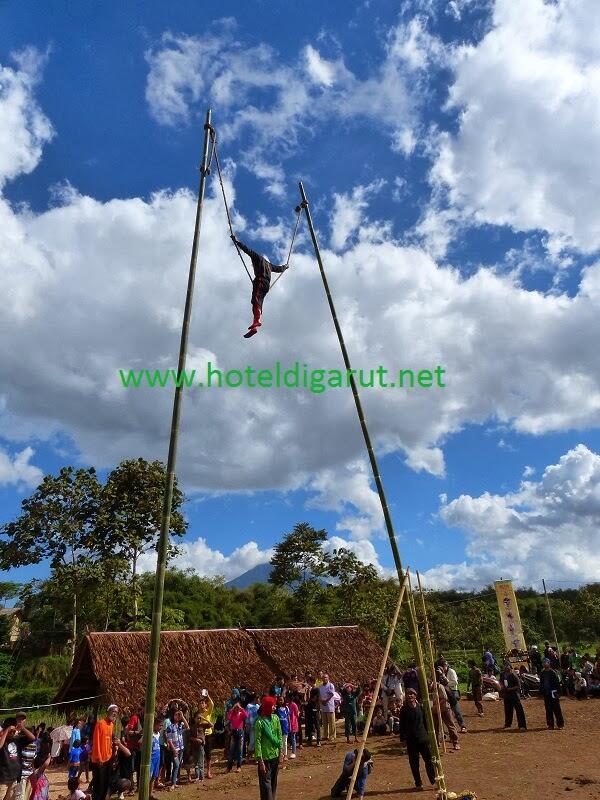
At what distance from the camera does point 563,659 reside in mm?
22484

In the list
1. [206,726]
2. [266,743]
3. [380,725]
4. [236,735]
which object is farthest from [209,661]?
[266,743]

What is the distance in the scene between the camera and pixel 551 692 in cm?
1491

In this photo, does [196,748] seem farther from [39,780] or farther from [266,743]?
[266,743]

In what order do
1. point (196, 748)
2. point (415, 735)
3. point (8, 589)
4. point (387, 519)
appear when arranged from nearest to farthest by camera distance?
point (387, 519)
point (415, 735)
point (196, 748)
point (8, 589)

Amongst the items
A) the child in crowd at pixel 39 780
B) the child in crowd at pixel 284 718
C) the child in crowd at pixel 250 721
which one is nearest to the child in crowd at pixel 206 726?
the child in crowd at pixel 250 721

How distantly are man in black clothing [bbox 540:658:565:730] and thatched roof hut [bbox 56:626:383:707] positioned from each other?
27.9ft

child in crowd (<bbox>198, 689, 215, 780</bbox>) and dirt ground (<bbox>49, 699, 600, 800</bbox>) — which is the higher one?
child in crowd (<bbox>198, 689, 215, 780</bbox>)

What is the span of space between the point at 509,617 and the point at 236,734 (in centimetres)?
1508

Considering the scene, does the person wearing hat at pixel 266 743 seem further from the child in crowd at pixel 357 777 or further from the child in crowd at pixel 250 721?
the child in crowd at pixel 250 721

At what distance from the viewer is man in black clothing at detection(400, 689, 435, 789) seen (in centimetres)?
1062

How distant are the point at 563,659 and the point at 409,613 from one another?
59.5ft

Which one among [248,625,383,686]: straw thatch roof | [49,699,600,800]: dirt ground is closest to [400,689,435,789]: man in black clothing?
A: [49,699,600,800]: dirt ground

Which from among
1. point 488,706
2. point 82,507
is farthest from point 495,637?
point 82,507

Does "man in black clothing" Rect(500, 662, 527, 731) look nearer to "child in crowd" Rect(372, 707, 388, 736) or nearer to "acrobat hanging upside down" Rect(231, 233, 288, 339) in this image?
"child in crowd" Rect(372, 707, 388, 736)
